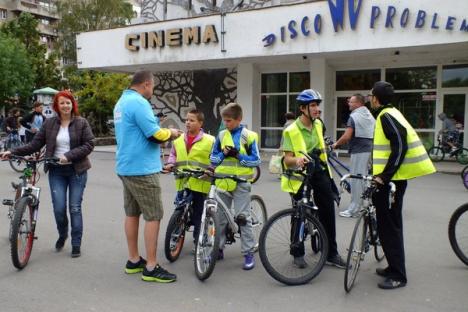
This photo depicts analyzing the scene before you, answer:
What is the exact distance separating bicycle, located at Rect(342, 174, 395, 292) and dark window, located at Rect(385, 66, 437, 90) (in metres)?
13.4

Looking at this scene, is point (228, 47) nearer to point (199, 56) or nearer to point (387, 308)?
point (199, 56)

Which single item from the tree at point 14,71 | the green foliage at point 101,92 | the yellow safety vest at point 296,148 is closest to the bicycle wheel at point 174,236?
the yellow safety vest at point 296,148

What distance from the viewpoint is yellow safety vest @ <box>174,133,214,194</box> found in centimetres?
517

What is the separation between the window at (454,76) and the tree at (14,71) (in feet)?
105

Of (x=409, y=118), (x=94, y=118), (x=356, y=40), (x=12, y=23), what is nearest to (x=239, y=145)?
(x=356, y=40)

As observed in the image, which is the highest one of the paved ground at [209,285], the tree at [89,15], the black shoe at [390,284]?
the tree at [89,15]

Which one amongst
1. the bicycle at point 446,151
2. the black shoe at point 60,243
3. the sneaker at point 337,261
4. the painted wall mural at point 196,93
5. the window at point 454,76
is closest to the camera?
the sneaker at point 337,261

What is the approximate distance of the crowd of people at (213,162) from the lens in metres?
4.30

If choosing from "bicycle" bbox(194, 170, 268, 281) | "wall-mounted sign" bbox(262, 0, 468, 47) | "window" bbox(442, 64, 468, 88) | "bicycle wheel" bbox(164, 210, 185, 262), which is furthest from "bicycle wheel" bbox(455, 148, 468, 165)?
"bicycle wheel" bbox(164, 210, 185, 262)

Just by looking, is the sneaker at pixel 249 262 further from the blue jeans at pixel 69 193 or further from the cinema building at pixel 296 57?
the cinema building at pixel 296 57

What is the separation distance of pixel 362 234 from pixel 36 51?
4364 centimetres

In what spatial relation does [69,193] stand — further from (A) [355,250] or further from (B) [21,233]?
(A) [355,250]

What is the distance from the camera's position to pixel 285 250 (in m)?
4.64

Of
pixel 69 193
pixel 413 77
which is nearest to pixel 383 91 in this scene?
pixel 69 193
